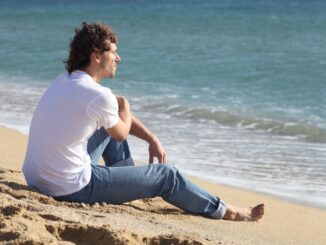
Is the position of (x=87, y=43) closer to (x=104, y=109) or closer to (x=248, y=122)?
(x=104, y=109)

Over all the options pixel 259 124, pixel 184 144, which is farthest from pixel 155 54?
pixel 184 144

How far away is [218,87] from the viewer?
1385cm

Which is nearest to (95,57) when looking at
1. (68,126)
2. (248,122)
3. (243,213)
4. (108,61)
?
(108,61)

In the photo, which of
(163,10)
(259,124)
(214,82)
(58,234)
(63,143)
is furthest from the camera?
(163,10)

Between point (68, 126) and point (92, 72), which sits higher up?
point (92, 72)

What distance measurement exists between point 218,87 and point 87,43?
348 inches

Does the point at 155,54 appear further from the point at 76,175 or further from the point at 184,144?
the point at 76,175

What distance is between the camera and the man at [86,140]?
5000mm

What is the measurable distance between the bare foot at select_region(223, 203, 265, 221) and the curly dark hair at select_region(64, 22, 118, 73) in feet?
4.05

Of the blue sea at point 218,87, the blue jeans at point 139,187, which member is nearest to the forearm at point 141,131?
the blue jeans at point 139,187

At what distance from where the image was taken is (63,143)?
16.6 ft

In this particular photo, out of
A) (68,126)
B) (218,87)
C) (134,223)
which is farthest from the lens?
(218,87)

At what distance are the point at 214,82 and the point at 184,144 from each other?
18.0 ft

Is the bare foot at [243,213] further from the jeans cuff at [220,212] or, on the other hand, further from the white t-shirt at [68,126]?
the white t-shirt at [68,126]
